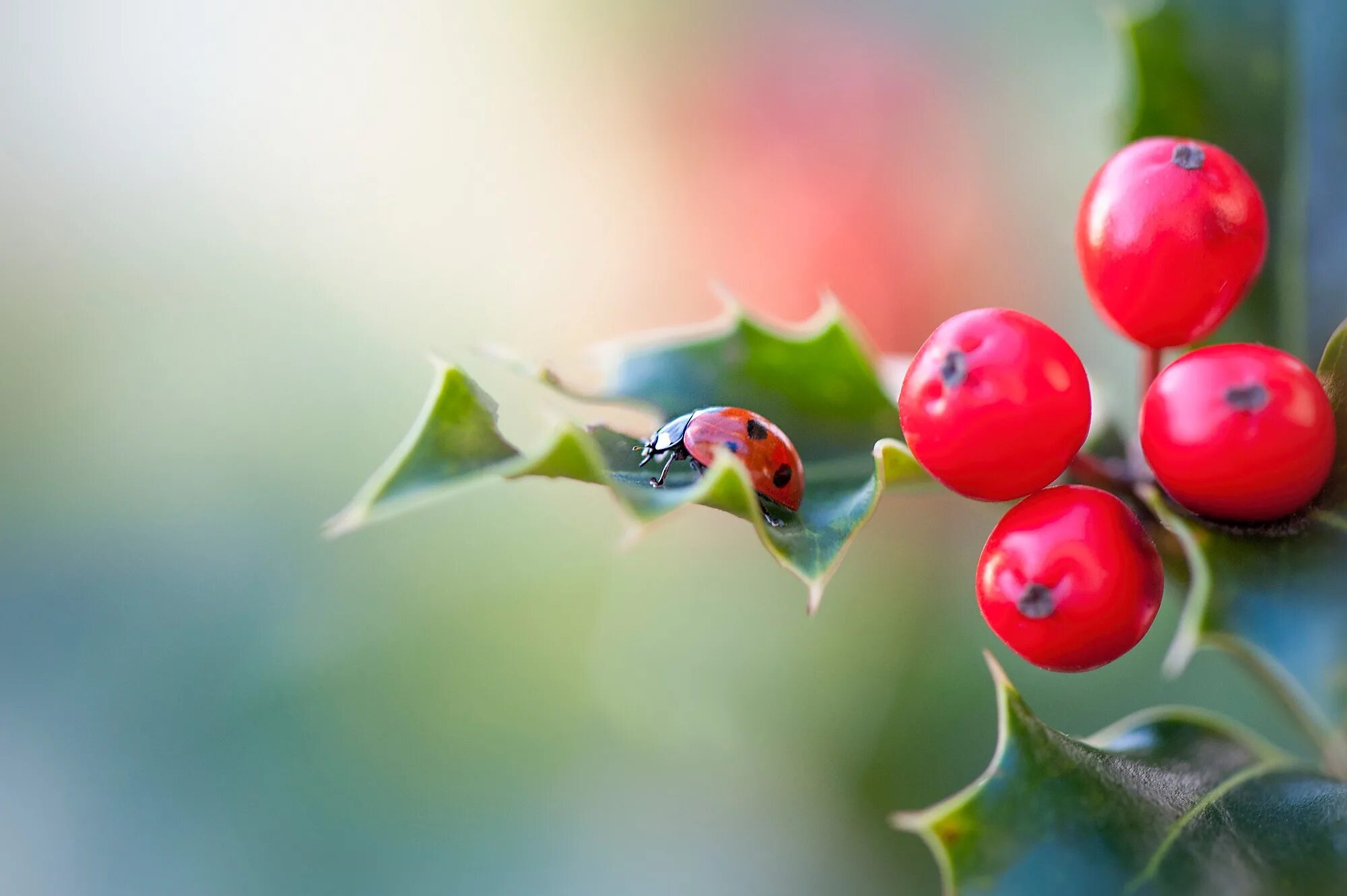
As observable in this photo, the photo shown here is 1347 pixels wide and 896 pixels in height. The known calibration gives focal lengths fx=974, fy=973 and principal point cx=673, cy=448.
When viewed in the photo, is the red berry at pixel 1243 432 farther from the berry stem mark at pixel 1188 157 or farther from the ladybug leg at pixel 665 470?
the ladybug leg at pixel 665 470

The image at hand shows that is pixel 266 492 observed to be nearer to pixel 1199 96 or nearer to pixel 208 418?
pixel 208 418

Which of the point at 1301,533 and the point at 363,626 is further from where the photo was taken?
the point at 363,626

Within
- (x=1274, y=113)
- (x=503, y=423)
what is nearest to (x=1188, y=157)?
(x=1274, y=113)

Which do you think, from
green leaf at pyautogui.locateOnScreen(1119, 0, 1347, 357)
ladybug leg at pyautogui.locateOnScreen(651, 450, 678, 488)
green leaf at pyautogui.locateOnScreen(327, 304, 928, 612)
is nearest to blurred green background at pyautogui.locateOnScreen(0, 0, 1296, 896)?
green leaf at pyautogui.locateOnScreen(1119, 0, 1347, 357)

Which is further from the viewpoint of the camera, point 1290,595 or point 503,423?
point 503,423

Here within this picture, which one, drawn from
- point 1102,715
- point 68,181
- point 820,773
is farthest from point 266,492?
point 1102,715

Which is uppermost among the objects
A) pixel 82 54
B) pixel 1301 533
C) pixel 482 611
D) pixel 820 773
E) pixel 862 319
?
pixel 82 54

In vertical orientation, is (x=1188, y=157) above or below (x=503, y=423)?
above

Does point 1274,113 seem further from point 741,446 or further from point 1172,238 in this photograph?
point 741,446
